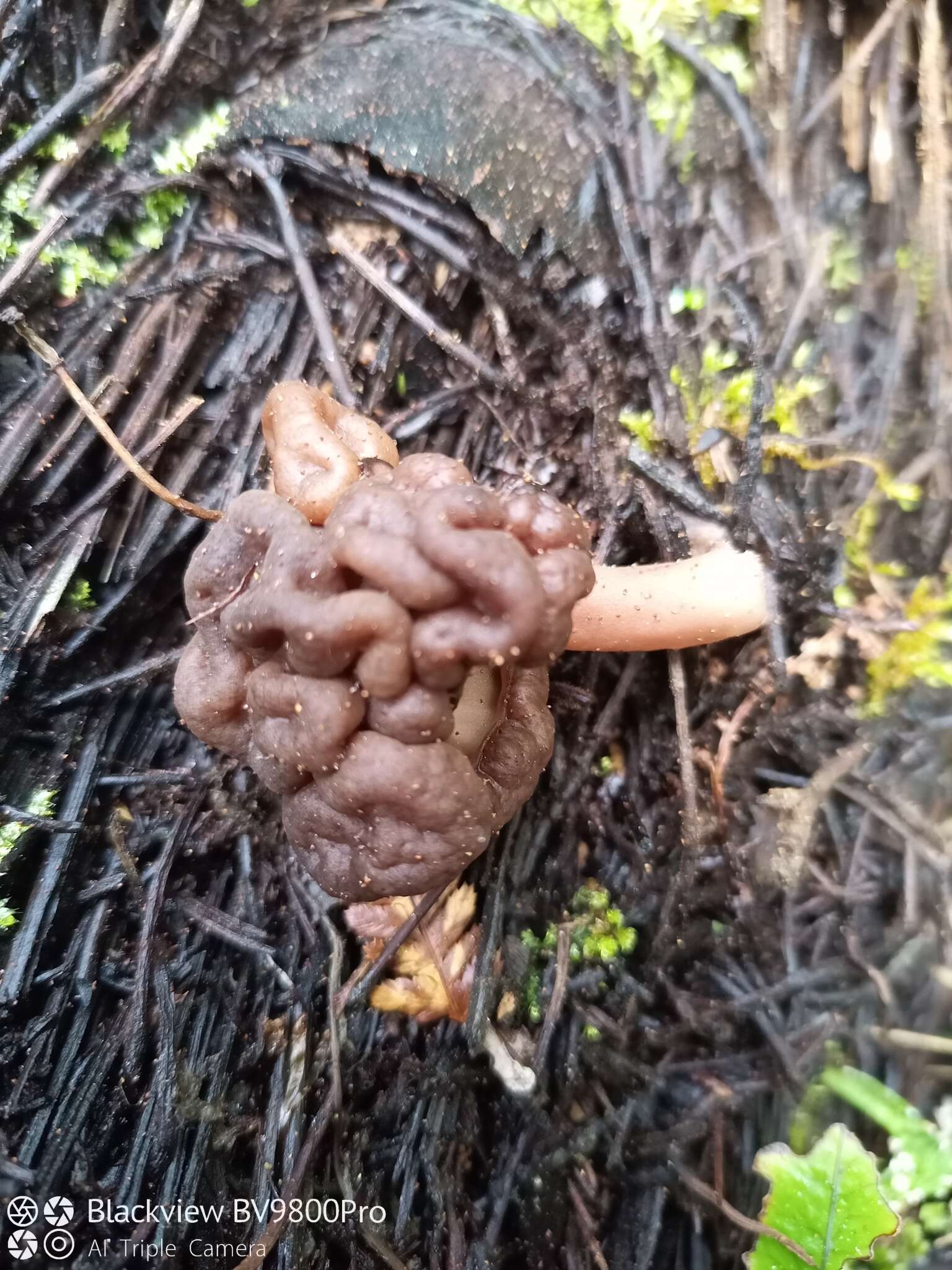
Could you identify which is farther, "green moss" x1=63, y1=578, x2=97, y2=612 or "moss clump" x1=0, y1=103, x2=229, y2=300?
"green moss" x1=63, y1=578, x2=97, y2=612

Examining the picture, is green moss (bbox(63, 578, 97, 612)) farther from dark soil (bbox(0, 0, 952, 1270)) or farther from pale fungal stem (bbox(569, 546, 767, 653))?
pale fungal stem (bbox(569, 546, 767, 653))

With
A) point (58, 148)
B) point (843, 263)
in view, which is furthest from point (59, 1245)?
point (843, 263)

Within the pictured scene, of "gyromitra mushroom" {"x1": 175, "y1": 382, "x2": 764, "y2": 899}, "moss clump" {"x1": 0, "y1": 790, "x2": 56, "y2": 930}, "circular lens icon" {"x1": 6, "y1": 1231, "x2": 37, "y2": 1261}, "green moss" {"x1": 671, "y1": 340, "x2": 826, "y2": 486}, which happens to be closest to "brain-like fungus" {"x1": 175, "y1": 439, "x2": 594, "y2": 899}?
"gyromitra mushroom" {"x1": 175, "y1": 382, "x2": 764, "y2": 899}

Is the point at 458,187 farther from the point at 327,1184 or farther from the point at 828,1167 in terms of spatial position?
the point at 327,1184

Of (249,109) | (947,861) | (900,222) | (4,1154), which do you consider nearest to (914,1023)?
(947,861)

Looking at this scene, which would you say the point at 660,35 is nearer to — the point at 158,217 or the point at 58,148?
the point at 158,217

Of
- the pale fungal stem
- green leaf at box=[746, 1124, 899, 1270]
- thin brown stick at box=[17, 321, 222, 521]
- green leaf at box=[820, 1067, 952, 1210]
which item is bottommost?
green leaf at box=[746, 1124, 899, 1270]

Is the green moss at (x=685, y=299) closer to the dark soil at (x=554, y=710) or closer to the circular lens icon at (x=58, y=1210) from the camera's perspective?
the dark soil at (x=554, y=710)

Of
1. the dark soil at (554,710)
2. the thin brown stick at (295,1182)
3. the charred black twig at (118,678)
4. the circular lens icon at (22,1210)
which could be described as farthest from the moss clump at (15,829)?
the thin brown stick at (295,1182)
